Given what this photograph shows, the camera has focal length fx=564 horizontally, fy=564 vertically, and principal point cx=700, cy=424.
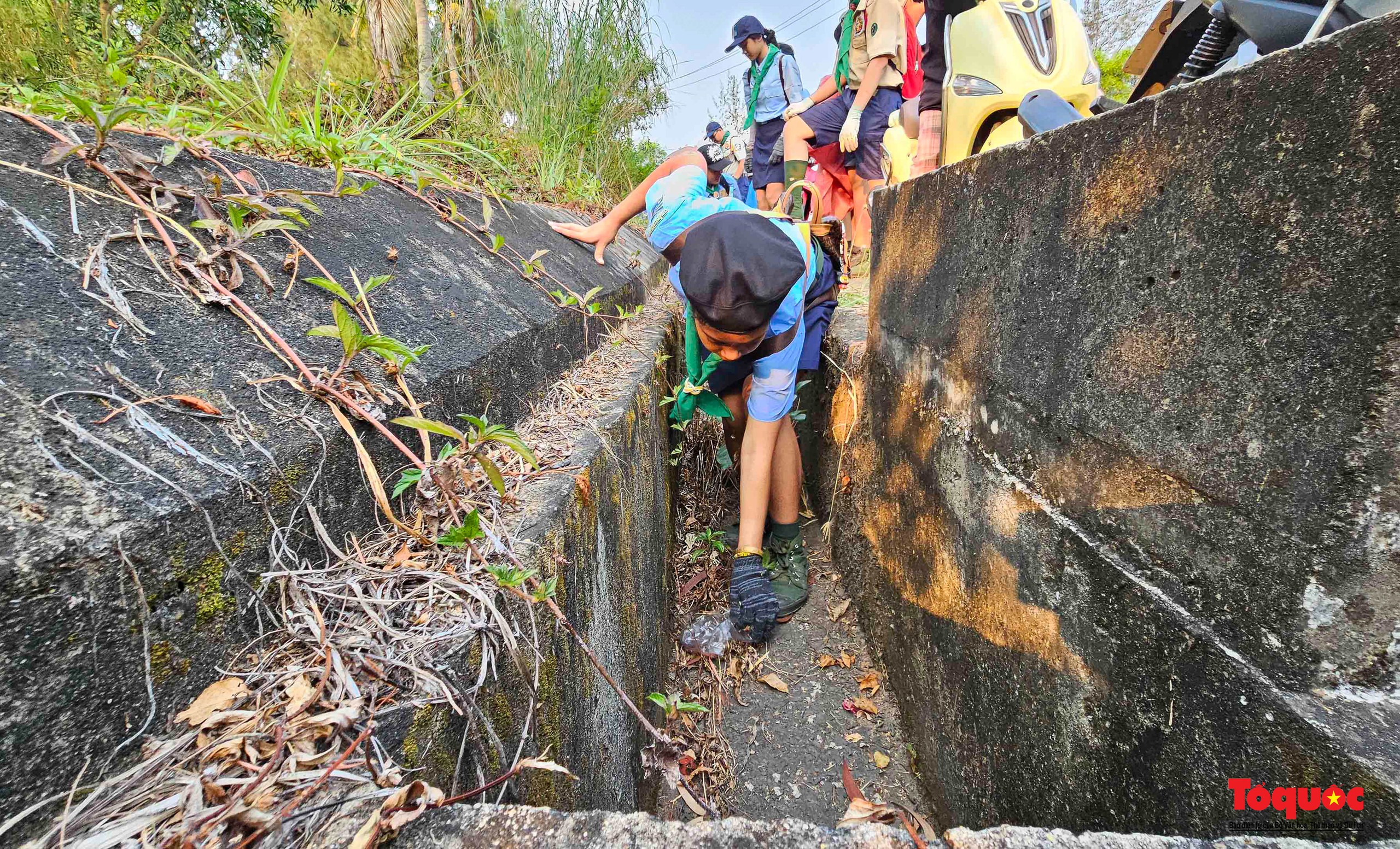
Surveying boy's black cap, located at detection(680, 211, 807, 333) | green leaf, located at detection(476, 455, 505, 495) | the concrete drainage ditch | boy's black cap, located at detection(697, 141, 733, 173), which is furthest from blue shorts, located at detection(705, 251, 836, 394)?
green leaf, located at detection(476, 455, 505, 495)

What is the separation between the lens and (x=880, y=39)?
374cm

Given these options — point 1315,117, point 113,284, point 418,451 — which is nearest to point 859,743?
point 418,451

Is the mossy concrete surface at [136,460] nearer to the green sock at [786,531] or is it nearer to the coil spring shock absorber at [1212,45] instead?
the green sock at [786,531]

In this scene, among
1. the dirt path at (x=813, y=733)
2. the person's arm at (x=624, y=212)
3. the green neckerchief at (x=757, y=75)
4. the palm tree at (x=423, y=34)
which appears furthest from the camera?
the green neckerchief at (x=757, y=75)

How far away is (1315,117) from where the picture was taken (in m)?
0.68

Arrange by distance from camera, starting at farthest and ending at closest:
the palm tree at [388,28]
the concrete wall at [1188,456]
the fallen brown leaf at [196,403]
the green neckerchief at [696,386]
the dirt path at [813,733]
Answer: the palm tree at [388,28] → the green neckerchief at [696,386] → the dirt path at [813,733] → the fallen brown leaf at [196,403] → the concrete wall at [1188,456]

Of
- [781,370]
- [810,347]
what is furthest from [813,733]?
[810,347]

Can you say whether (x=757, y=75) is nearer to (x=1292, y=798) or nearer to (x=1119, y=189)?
(x=1119, y=189)

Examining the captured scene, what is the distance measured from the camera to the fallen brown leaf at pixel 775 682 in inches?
92.8

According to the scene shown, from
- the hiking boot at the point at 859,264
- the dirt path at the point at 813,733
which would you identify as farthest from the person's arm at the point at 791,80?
the dirt path at the point at 813,733

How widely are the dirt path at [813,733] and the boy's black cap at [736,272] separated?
1.46 meters

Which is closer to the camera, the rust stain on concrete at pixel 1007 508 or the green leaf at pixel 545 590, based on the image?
the green leaf at pixel 545 590

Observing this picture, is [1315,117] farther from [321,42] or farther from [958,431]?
[321,42]

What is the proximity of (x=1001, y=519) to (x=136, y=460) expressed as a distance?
1606 millimetres
